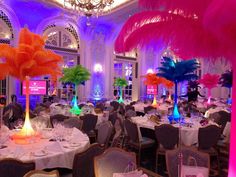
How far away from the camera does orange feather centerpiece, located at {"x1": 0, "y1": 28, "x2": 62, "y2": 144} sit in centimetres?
327

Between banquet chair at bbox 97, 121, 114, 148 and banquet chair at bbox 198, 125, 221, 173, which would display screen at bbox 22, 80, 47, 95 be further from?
banquet chair at bbox 198, 125, 221, 173

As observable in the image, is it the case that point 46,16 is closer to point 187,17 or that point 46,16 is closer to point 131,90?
point 131,90

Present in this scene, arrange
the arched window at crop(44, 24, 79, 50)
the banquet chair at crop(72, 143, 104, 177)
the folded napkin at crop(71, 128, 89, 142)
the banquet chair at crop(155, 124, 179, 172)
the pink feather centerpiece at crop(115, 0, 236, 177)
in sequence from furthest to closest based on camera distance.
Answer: the arched window at crop(44, 24, 79, 50), the banquet chair at crop(155, 124, 179, 172), the folded napkin at crop(71, 128, 89, 142), the banquet chair at crop(72, 143, 104, 177), the pink feather centerpiece at crop(115, 0, 236, 177)

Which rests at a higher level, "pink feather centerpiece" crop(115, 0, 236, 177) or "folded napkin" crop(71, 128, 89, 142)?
"pink feather centerpiece" crop(115, 0, 236, 177)

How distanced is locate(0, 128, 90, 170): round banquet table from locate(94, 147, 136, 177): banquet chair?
60 cm

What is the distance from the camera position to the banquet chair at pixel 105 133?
4.34 meters

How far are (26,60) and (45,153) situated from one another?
120cm

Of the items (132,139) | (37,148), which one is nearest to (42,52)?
(37,148)

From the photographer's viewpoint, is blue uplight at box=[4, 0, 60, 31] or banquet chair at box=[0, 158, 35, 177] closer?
banquet chair at box=[0, 158, 35, 177]

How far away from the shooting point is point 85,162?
283cm

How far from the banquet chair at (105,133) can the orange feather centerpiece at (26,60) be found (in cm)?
130

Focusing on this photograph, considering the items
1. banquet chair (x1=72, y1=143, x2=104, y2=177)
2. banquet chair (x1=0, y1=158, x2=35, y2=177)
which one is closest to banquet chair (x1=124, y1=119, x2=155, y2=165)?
banquet chair (x1=72, y1=143, x2=104, y2=177)

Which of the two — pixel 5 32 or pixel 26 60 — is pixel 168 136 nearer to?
pixel 26 60

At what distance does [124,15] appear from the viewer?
12.5 metres
